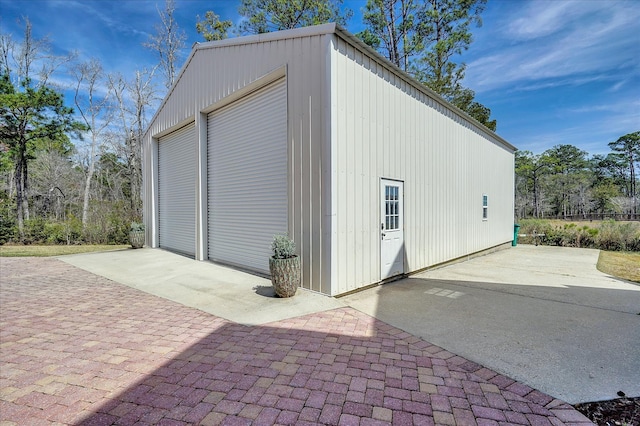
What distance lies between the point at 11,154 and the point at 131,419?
726 inches

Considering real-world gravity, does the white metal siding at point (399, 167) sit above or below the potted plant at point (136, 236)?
above

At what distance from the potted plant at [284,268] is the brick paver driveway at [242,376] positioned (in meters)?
0.85

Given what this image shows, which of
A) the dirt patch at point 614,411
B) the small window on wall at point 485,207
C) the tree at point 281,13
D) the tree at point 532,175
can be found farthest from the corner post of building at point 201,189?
the tree at point 532,175

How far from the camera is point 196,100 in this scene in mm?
8367

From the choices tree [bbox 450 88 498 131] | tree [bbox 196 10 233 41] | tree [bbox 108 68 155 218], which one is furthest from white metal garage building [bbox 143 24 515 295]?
tree [bbox 108 68 155 218]

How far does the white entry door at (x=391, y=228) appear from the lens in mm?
5891

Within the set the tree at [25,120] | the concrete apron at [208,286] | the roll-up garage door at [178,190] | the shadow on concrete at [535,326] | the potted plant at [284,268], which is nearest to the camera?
the shadow on concrete at [535,326]

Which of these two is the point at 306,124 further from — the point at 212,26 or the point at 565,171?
the point at 565,171

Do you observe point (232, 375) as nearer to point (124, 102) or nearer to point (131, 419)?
point (131, 419)

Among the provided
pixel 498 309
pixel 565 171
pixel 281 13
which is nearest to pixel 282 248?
pixel 498 309

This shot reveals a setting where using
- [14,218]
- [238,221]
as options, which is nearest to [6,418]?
[238,221]

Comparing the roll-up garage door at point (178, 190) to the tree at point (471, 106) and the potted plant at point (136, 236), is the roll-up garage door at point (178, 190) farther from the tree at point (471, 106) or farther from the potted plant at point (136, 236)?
the tree at point (471, 106)

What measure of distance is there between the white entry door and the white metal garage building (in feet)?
0.13

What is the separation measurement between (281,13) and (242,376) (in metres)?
17.8
